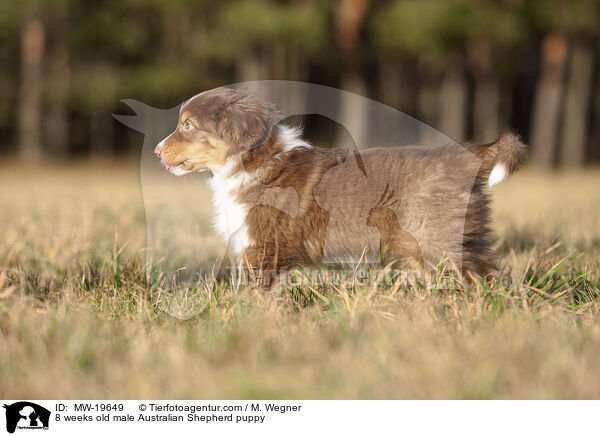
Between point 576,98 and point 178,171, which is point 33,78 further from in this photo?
point 178,171

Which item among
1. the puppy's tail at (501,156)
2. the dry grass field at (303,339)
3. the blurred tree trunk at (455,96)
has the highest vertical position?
the blurred tree trunk at (455,96)

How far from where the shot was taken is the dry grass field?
2123 mm

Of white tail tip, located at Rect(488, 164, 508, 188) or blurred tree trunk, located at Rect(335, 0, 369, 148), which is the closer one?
white tail tip, located at Rect(488, 164, 508, 188)

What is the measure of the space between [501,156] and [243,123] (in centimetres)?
146

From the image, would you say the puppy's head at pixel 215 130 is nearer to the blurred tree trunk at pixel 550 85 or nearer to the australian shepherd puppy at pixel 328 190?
the australian shepherd puppy at pixel 328 190

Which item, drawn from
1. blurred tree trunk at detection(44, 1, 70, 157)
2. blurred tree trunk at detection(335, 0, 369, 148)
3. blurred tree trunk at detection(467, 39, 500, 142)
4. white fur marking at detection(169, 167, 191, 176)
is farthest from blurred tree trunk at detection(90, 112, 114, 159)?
white fur marking at detection(169, 167, 191, 176)

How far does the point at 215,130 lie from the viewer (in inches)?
137

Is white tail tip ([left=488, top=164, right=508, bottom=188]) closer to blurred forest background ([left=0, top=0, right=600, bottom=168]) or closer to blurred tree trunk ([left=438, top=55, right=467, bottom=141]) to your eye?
blurred forest background ([left=0, top=0, right=600, bottom=168])

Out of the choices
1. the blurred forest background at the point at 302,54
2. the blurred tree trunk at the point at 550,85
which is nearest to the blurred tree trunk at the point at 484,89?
the blurred forest background at the point at 302,54

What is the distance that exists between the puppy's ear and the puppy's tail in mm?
1203

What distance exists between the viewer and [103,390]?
2.15 metres

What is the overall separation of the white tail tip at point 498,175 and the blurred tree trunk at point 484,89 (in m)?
15.1

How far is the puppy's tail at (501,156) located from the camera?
3.26 meters
